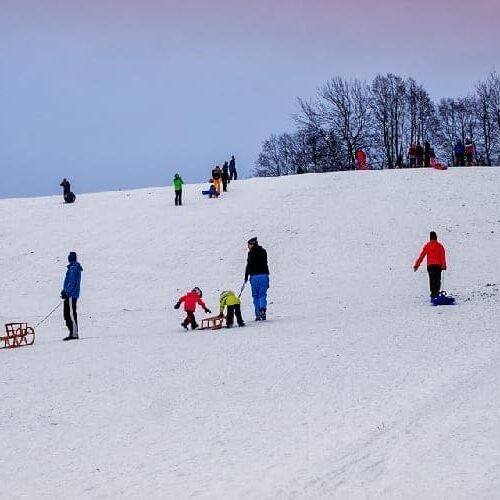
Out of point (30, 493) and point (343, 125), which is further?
point (343, 125)

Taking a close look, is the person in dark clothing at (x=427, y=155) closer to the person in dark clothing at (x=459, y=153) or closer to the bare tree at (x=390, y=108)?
the person in dark clothing at (x=459, y=153)

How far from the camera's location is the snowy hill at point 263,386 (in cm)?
588

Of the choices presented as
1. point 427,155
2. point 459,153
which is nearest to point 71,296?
point 427,155

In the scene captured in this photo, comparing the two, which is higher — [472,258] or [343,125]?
[343,125]

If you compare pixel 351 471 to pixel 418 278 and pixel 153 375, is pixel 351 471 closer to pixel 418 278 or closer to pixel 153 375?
pixel 153 375

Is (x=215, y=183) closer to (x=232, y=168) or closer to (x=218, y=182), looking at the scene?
(x=218, y=182)

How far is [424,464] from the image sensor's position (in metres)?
5.82

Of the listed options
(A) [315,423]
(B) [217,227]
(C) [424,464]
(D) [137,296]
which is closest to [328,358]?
(A) [315,423]

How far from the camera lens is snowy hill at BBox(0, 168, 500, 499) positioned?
5.88 meters

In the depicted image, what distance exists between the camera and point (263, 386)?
8734mm

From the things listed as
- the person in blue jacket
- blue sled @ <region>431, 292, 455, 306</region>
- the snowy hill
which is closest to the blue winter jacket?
the person in blue jacket

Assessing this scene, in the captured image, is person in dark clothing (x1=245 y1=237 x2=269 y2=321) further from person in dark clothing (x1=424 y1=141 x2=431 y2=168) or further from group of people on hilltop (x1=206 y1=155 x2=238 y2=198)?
person in dark clothing (x1=424 y1=141 x2=431 y2=168)

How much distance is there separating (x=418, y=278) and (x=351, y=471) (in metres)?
17.7

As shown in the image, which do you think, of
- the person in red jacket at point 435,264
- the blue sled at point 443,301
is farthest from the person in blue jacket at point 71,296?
the blue sled at point 443,301
